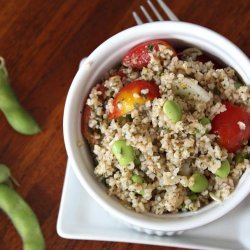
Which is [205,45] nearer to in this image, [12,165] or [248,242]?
[248,242]

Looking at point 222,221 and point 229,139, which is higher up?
point 229,139

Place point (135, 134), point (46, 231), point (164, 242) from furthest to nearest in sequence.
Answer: point (46, 231), point (164, 242), point (135, 134)

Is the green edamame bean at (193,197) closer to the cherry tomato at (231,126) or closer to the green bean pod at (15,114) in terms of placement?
the cherry tomato at (231,126)

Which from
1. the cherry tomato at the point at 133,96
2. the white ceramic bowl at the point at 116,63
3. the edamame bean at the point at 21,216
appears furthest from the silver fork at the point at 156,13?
the edamame bean at the point at 21,216

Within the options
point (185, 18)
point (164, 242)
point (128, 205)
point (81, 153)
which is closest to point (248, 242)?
point (164, 242)

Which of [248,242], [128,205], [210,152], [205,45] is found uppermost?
[205,45]

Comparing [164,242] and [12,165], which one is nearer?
[164,242]

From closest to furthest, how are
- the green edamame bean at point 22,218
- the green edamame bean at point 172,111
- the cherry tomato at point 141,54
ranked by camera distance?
the green edamame bean at point 172,111
the cherry tomato at point 141,54
the green edamame bean at point 22,218
